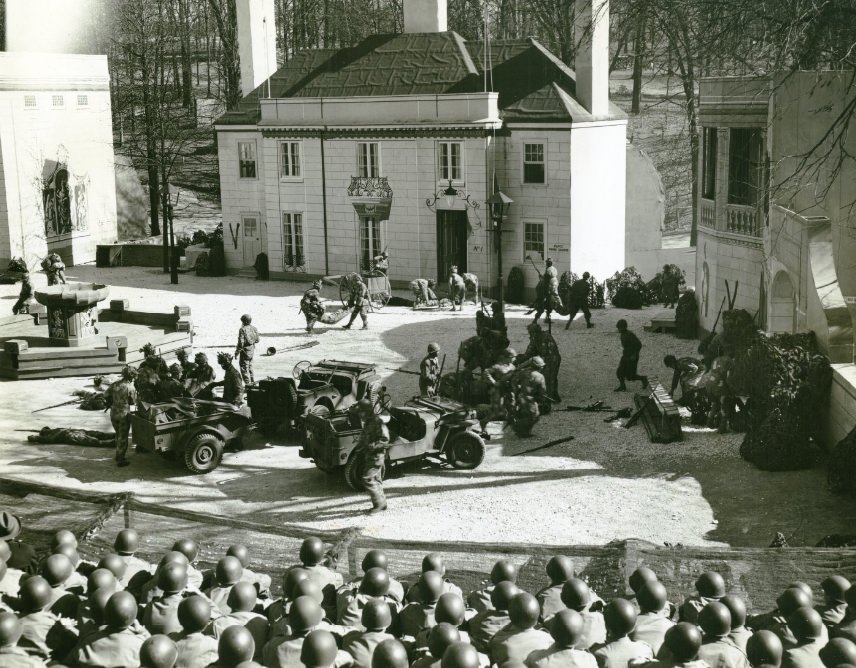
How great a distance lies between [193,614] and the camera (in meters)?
8.13

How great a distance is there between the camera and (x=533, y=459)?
17984mm

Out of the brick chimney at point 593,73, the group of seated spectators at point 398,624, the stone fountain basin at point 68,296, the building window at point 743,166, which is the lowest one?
the group of seated spectators at point 398,624

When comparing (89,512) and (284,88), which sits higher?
(284,88)

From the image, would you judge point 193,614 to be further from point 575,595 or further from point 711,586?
point 711,586

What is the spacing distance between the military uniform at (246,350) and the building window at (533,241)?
46.6 ft

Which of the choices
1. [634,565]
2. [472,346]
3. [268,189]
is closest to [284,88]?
[268,189]

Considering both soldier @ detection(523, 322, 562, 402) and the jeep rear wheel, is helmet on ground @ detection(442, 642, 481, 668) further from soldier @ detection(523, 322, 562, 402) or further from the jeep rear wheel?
soldier @ detection(523, 322, 562, 402)

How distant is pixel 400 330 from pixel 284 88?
14.8 metres

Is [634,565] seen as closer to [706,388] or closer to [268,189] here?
[706,388]

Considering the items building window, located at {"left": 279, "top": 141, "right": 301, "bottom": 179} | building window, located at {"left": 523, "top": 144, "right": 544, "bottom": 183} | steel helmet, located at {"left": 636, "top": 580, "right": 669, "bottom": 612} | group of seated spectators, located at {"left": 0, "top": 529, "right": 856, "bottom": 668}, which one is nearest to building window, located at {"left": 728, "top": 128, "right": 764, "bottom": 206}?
building window, located at {"left": 523, "top": 144, "right": 544, "bottom": 183}

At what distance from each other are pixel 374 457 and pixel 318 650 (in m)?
8.54

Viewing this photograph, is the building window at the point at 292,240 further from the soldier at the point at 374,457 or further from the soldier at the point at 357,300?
the soldier at the point at 374,457

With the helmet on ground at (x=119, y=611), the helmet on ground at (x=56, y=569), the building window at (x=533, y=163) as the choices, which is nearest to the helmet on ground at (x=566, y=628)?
the helmet on ground at (x=119, y=611)

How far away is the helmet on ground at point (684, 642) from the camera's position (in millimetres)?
7422
